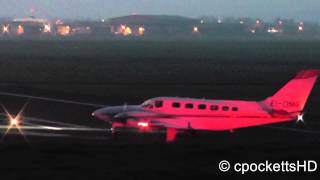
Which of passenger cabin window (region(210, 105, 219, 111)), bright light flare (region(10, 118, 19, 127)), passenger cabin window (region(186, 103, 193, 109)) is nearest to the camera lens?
passenger cabin window (region(210, 105, 219, 111))

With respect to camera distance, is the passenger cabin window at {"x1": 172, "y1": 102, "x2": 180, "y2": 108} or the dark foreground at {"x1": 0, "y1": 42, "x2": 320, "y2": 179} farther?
the passenger cabin window at {"x1": 172, "y1": 102, "x2": 180, "y2": 108}

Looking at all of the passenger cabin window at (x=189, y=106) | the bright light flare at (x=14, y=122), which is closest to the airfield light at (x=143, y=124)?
the passenger cabin window at (x=189, y=106)

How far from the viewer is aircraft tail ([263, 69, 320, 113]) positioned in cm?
4353

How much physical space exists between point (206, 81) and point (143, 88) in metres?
12.2

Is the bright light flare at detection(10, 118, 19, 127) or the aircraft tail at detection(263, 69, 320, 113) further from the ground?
the aircraft tail at detection(263, 69, 320, 113)

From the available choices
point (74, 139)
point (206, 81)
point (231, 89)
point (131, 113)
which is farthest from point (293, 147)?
point (206, 81)

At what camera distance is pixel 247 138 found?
4553 centimetres

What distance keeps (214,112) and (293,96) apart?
13.4 ft

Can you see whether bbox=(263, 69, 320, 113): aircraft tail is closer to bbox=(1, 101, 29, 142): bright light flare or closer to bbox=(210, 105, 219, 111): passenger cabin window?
bbox=(210, 105, 219, 111): passenger cabin window

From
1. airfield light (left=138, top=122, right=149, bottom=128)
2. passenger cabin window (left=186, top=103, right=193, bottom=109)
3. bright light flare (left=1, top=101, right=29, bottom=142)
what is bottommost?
bright light flare (left=1, top=101, right=29, bottom=142)

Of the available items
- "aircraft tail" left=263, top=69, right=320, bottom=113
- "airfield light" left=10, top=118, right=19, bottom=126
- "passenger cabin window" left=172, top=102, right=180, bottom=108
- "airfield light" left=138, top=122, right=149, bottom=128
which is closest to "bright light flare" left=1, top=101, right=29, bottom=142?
"airfield light" left=10, top=118, right=19, bottom=126

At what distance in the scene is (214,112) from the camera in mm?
44094

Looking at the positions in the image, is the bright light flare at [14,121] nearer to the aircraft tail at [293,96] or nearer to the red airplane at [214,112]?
the red airplane at [214,112]

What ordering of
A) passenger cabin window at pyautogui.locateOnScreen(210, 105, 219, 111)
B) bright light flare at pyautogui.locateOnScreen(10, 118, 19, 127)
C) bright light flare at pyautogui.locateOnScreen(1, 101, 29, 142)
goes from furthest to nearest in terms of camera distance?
bright light flare at pyautogui.locateOnScreen(10, 118, 19, 127)
bright light flare at pyautogui.locateOnScreen(1, 101, 29, 142)
passenger cabin window at pyautogui.locateOnScreen(210, 105, 219, 111)
